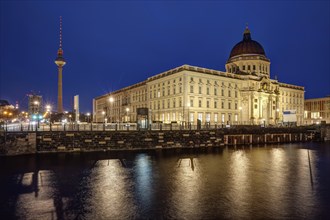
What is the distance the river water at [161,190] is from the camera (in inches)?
549

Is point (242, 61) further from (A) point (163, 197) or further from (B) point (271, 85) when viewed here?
(A) point (163, 197)

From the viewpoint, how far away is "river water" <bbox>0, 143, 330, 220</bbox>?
1395 centimetres

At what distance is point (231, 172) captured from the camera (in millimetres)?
25016

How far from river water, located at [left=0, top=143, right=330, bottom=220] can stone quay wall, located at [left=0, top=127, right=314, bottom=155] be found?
540 cm

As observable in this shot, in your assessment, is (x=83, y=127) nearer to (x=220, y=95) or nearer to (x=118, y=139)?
(x=118, y=139)

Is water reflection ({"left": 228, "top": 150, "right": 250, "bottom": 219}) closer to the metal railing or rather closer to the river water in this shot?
the river water

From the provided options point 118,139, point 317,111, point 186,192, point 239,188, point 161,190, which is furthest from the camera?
point 317,111

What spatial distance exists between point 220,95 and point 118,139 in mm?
43157

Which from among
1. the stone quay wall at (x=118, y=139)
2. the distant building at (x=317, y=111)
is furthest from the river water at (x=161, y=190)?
the distant building at (x=317, y=111)

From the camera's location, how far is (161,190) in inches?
727

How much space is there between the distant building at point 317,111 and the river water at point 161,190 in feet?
334

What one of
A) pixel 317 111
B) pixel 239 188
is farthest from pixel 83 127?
pixel 317 111

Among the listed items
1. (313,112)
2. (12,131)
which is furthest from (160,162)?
(313,112)

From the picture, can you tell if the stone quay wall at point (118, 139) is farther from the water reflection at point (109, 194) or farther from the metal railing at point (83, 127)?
the water reflection at point (109, 194)
